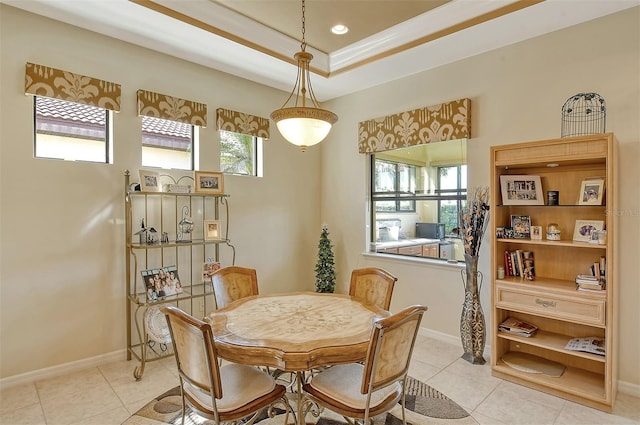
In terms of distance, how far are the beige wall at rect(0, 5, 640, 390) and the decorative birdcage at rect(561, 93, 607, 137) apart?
0.21ft

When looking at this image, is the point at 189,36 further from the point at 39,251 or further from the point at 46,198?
the point at 39,251

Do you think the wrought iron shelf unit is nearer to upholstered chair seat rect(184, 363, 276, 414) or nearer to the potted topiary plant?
the potted topiary plant

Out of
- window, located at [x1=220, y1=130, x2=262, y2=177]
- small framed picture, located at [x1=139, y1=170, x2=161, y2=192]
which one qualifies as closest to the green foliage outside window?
window, located at [x1=220, y1=130, x2=262, y2=177]

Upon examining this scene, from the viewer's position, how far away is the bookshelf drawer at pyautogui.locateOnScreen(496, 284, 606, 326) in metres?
2.53

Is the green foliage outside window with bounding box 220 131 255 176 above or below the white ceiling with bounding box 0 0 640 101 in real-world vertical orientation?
below

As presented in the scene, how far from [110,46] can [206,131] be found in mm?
1151

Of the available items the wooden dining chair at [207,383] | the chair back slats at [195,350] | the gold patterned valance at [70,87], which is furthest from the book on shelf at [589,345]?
the gold patterned valance at [70,87]

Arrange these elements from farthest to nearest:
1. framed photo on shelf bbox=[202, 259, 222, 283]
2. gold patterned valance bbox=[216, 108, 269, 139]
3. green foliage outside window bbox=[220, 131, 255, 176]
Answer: green foliage outside window bbox=[220, 131, 255, 176], gold patterned valance bbox=[216, 108, 269, 139], framed photo on shelf bbox=[202, 259, 222, 283]

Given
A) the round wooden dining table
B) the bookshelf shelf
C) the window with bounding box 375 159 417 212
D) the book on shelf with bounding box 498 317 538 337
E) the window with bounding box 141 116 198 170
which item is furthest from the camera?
the window with bounding box 375 159 417 212

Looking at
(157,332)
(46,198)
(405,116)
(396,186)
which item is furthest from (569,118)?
(46,198)

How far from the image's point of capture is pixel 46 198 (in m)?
2.96

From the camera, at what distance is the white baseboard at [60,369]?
9.20 ft

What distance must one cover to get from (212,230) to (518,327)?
10.1ft

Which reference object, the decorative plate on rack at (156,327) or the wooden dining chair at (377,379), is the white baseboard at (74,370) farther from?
the wooden dining chair at (377,379)
